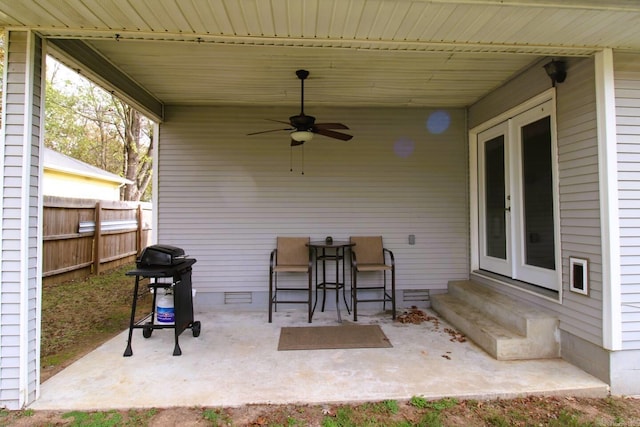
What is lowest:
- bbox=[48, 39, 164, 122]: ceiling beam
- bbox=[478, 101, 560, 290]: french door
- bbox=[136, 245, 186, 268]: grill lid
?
bbox=[136, 245, 186, 268]: grill lid

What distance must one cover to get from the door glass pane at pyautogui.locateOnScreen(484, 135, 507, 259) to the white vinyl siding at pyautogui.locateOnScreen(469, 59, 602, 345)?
0.99m

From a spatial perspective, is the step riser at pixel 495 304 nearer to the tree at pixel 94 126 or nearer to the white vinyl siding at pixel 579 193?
the white vinyl siding at pixel 579 193

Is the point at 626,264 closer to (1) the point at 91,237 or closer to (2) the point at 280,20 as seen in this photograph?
(2) the point at 280,20

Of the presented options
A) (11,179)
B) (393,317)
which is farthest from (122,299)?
(393,317)

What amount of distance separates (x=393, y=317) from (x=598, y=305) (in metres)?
2.01

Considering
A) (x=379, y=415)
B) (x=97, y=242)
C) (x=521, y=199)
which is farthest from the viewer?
(x=97, y=242)

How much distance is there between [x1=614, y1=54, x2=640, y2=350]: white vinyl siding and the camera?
8.07ft

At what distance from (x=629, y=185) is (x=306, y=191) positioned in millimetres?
3223

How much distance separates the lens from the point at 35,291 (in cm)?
233

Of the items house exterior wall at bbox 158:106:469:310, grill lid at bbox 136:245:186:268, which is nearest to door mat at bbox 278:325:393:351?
house exterior wall at bbox 158:106:469:310

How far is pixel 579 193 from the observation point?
8.84 ft

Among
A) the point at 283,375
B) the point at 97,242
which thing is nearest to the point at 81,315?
the point at 97,242

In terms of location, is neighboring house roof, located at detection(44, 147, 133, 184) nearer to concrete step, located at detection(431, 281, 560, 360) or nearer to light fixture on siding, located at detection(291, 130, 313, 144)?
light fixture on siding, located at detection(291, 130, 313, 144)

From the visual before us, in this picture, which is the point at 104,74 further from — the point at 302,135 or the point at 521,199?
the point at 521,199
